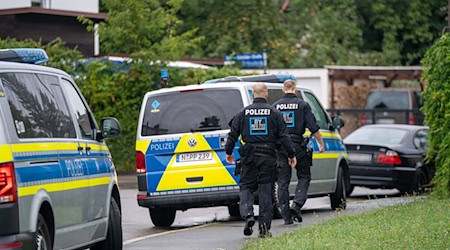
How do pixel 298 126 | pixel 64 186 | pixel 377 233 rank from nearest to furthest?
pixel 64 186, pixel 377 233, pixel 298 126

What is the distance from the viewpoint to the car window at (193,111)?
1591 centimetres

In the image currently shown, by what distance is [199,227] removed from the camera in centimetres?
1573

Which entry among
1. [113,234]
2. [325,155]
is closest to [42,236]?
[113,234]

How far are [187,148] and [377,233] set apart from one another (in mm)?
4213

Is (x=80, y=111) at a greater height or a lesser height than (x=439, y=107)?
greater

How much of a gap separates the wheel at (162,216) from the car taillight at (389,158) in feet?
21.8

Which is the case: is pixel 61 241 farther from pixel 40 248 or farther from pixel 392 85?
pixel 392 85

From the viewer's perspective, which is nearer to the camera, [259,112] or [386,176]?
[259,112]

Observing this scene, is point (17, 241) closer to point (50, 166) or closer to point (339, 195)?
point (50, 166)

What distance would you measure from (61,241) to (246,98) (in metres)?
6.59

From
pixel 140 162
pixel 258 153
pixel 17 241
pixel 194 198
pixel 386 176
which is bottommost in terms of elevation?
pixel 386 176

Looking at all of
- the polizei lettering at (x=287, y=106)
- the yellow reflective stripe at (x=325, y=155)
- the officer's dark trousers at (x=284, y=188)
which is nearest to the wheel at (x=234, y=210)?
the yellow reflective stripe at (x=325, y=155)

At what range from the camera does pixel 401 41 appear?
60.8m

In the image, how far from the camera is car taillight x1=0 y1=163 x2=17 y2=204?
8.27 m
